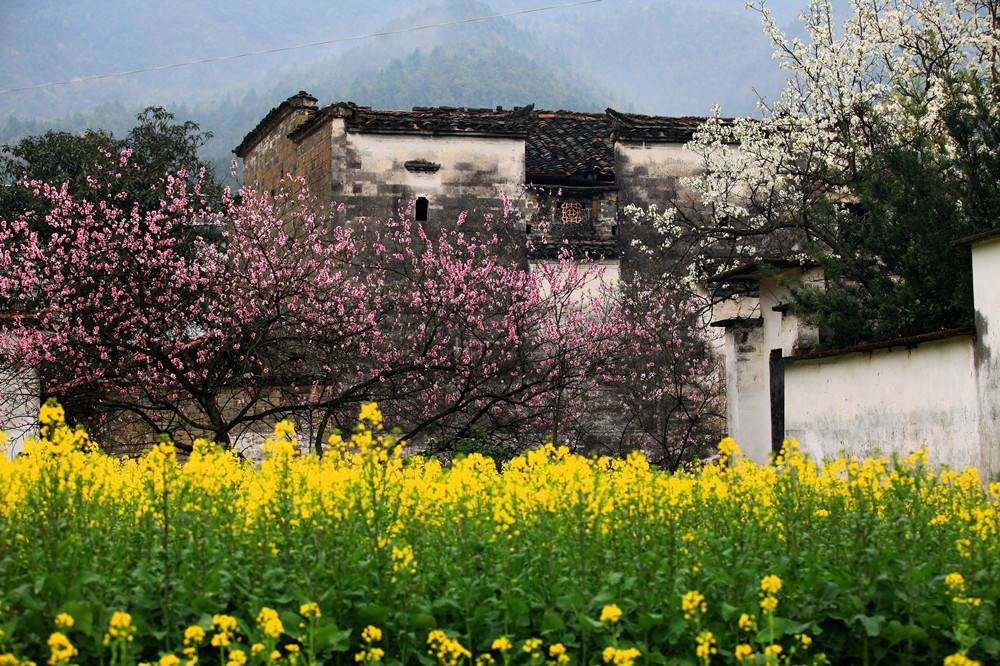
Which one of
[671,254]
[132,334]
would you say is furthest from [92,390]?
[671,254]

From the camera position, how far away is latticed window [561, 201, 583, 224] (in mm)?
30094

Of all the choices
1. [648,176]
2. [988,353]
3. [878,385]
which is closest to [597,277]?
[648,176]

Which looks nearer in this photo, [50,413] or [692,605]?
[692,605]

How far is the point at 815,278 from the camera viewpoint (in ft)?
55.3

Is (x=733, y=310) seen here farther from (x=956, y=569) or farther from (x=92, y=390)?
(x=956, y=569)

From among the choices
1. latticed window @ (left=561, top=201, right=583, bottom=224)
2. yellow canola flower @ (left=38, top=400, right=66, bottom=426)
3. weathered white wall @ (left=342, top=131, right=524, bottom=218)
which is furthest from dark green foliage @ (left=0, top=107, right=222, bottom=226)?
yellow canola flower @ (left=38, top=400, right=66, bottom=426)

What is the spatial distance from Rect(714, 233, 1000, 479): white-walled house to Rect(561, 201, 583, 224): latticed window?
1194 centimetres

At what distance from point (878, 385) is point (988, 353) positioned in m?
1.98

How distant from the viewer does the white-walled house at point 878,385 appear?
11.5m

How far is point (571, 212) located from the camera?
1188 inches

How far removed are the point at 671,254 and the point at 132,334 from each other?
15052 millimetres

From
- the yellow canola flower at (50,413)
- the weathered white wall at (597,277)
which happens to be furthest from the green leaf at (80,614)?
the weathered white wall at (597,277)

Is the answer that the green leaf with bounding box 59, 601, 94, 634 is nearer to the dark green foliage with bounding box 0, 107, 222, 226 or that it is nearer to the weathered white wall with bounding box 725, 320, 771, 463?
the weathered white wall with bounding box 725, 320, 771, 463

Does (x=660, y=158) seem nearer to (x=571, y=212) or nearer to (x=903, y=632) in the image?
(x=571, y=212)
